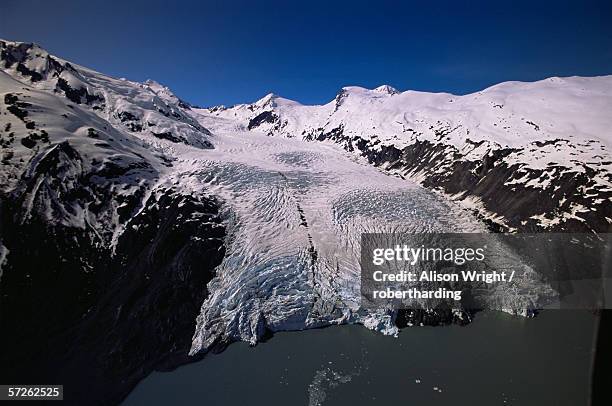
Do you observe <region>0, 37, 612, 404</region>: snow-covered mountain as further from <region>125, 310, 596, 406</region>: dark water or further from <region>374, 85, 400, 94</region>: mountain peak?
<region>374, 85, 400, 94</region>: mountain peak

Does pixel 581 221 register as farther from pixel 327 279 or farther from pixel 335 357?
pixel 335 357

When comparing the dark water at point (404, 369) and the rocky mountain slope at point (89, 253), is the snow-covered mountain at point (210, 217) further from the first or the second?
the dark water at point (404, 369)

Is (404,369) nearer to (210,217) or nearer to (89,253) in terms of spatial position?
(210,217)

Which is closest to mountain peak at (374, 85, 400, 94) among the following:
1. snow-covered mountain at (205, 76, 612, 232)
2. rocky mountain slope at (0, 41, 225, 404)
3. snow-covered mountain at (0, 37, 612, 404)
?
snow-covered mountain at (205, 76, 612, 232)

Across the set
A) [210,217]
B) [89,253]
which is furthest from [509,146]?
[89,253]

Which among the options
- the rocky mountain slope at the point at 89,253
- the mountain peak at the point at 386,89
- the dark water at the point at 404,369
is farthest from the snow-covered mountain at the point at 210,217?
the mountain peak at the point at 386,89

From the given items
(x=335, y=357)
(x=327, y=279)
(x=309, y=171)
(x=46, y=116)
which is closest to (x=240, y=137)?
(x=309, y=171)
